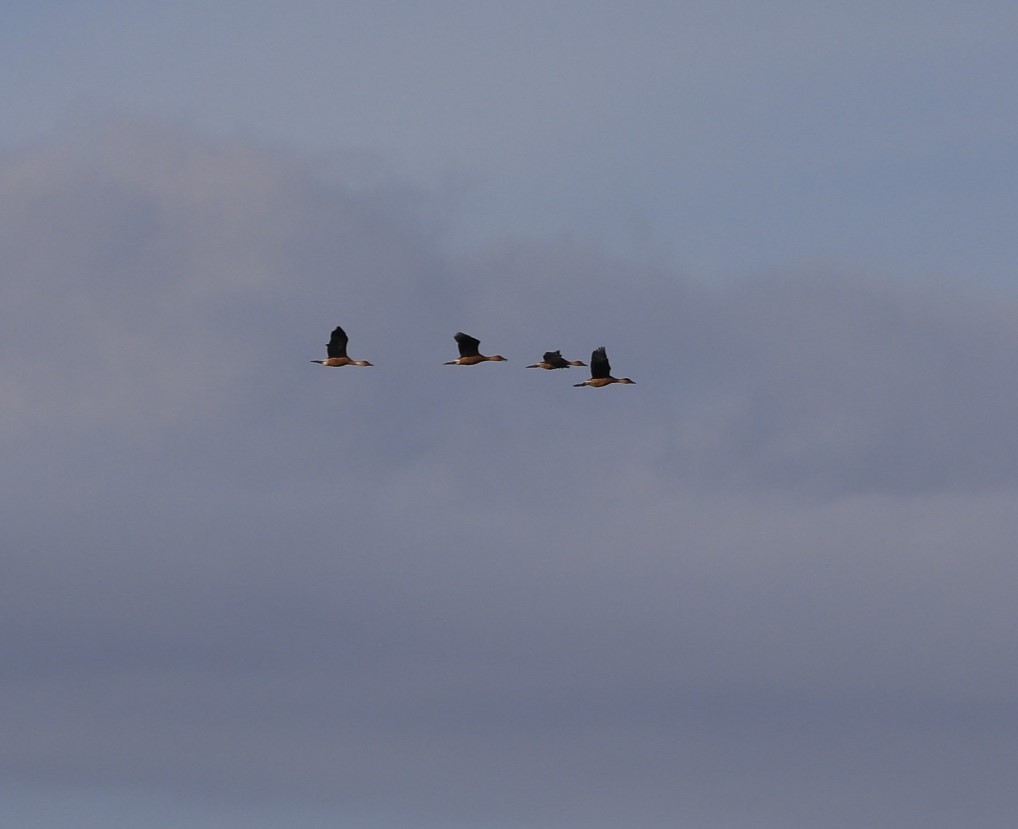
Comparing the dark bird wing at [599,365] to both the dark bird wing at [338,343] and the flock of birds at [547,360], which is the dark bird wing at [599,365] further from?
the dark bird wing at [338,343]

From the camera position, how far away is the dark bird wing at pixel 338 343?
79688 mm

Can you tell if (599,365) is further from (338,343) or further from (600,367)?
(338,343)

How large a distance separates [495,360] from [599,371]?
22.1 ft

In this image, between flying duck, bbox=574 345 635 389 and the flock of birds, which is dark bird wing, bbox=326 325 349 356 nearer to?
the flock of birds

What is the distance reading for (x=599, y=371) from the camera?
3324 inches

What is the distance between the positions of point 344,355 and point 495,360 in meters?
10.8

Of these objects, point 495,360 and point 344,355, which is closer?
point 344,355

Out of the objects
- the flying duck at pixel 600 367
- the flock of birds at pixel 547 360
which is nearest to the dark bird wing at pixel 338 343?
the flock of birds at pixel 547 360

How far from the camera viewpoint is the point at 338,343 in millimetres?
80000

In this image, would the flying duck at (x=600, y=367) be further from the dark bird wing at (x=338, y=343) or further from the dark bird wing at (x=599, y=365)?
the dark bird wing at (x=338, y=343)

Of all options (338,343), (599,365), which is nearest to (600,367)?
(599,365)

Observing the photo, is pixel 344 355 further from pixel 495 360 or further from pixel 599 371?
pixel 599 371

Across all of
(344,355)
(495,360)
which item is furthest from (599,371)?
(344,355)

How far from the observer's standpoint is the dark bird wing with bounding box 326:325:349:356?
261 feet
